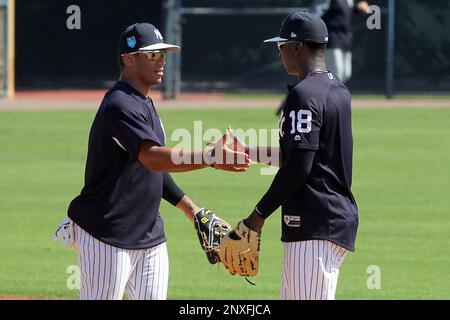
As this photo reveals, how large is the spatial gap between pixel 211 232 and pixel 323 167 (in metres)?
1.04

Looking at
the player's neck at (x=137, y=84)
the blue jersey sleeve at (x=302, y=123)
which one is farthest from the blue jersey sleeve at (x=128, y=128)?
the blue jersey sleeve at (x=302, y=123)

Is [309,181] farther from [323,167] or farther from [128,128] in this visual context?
[128,128]

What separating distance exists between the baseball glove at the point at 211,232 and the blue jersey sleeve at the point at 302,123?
108 cm

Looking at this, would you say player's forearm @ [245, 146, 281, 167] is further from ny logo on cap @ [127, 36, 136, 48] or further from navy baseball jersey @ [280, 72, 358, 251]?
ny logo on cap @ [127, 36, 136, 48]

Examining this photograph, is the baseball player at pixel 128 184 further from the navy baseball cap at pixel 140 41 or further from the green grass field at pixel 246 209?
the green grass field at pixel 246 209

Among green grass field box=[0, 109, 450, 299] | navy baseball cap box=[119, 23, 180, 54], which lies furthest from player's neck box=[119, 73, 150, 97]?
green grass field box=[0, 109, 450, 299]

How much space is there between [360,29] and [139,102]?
1857 cm

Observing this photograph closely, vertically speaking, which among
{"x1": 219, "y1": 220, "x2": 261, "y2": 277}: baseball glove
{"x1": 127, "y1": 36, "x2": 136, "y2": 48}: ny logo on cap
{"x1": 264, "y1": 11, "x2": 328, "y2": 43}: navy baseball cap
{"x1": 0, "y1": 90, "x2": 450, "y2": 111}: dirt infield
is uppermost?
{"x1": 264, "y1": 11, "x2": 328, "y2": 43}: navy baseball cap

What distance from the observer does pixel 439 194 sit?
1288 cm

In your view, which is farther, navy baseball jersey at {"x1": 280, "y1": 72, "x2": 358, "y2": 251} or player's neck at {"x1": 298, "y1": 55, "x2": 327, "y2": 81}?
player's neck at {"x1": 298, "y1": 55, "x2": 327, "y2": 81}

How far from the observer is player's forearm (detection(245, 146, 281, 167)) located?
6.18m

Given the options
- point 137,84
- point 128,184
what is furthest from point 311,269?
point 137,84

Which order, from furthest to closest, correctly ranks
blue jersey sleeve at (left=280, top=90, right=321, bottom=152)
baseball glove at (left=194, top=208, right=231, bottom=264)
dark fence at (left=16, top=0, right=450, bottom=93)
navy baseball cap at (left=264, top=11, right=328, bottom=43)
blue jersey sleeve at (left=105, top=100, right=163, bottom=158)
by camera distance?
dark fence at (left=16, top=0, right=450, bottom=93)
baseball glove at (left=194, top=208, right=231, bottom=264)
blue jersey sleeve at (left=105, top=100, right=163, bottom=158)
navy baseball cap at (left=264, top=11, right=328, bottom=43)
blue jersey sleeve at (left=280, top=90, right=321, bottom=152)

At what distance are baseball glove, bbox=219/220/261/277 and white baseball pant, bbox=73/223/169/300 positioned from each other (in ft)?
1.63
